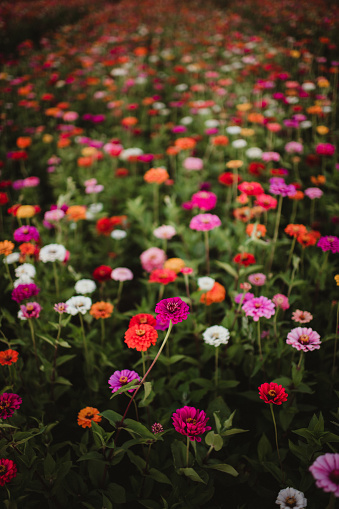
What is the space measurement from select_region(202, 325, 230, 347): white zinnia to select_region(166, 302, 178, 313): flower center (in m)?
0.41

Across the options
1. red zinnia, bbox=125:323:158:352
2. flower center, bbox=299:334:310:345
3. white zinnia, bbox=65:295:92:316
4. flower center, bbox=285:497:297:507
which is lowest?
flower center, bbox=285:497:297:507

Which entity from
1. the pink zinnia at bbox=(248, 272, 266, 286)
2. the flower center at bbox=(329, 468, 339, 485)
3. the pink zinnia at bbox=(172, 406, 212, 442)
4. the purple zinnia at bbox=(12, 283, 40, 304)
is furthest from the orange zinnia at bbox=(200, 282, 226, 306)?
the flower center at bbox=(329, 468, 339, 485)

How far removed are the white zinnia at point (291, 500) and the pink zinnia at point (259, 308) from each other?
0.60 metres

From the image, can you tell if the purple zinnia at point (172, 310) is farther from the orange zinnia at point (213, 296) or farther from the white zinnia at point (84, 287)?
the white zinnia at point (84, 287)

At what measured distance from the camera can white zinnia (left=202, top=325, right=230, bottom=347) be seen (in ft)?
4.75

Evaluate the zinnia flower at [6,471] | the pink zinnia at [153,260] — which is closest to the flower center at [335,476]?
the zinnia flower at [6,471]

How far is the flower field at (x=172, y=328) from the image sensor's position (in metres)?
1.21

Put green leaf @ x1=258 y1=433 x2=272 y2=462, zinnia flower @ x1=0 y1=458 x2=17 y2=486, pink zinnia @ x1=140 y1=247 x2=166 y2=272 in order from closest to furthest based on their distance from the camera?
zinnia flower @ x1=0 y1=458 x2=17 y2=486, green leaf @ x1=258 y1=433 x2=272 y2=462, pink zinnia @ x1=140 y1=247 x2=166 y2=272

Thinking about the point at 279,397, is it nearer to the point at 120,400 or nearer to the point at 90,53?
the point at 120,400

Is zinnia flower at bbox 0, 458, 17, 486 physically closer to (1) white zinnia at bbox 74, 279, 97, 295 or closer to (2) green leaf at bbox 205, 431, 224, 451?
(2) green leaf at bbox 205, 431, 224, 451

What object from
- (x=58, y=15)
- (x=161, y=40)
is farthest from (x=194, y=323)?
(x=58, y=15)

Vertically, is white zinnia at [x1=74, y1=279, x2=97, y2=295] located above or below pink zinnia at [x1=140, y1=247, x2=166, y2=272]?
above

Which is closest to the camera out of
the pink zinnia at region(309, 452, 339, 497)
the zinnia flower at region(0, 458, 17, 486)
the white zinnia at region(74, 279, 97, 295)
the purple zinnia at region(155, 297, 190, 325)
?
the pink zinnia at region(309, 452, 339, 497)

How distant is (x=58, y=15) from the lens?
933 cm
